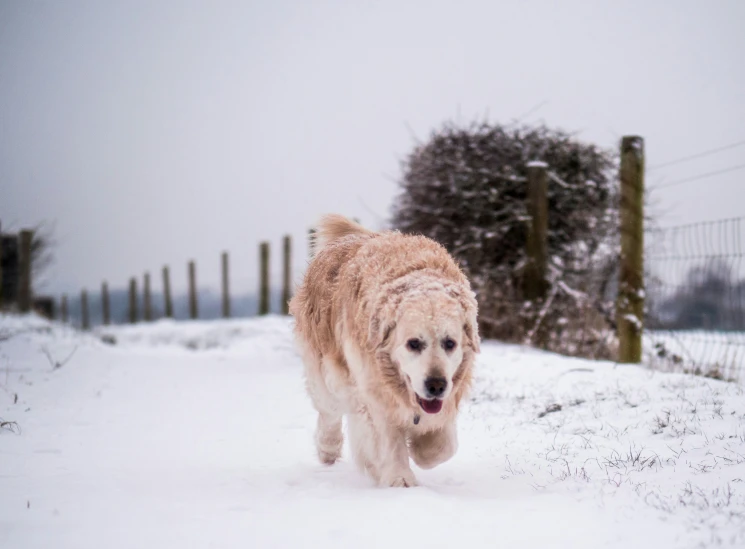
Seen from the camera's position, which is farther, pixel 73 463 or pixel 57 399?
pixel 57 399

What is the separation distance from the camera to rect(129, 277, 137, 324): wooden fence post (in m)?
24.3

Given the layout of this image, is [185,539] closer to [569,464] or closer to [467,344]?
[467,344]

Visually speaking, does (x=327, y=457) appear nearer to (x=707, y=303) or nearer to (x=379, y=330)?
(x=379, y=330)

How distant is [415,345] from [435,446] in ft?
2.42

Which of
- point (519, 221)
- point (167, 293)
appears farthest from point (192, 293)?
point (519, 221)

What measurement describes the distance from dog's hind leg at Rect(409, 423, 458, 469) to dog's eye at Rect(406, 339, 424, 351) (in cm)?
63

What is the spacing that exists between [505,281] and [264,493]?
20.0 feet

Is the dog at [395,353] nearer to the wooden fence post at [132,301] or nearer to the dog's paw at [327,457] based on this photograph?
the dog's paw at [327,457]

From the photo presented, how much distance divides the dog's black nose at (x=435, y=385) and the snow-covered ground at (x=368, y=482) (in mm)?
503

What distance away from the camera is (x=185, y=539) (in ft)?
8.01

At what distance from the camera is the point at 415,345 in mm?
3342

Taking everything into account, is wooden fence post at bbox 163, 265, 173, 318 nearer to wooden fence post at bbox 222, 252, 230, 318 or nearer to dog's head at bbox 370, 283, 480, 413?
wooden fence post at bbox 222, 252, 230, 318

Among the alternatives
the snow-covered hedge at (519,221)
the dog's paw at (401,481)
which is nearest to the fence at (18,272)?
the snow-covered hedge at (519,221)

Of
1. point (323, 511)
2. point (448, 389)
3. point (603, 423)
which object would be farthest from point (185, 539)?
point (603, 423)
